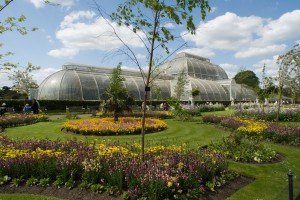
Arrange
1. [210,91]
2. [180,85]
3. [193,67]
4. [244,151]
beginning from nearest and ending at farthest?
[244,151]
[180,85]
[210,91]
[193,67]

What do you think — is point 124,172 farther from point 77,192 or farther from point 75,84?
point 75,84

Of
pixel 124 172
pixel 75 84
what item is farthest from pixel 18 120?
pixel 75 84

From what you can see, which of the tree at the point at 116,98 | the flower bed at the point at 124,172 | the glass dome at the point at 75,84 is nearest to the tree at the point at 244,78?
the glass dome at the point at 75,84

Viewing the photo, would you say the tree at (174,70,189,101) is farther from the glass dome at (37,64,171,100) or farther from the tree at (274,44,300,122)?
the tree at (274,44,300,122)

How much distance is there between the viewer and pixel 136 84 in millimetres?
49281

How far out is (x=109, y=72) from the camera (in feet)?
163

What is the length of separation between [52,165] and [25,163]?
0.80m

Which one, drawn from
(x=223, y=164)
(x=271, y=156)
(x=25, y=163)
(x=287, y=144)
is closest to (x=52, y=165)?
(x=25, y=163)

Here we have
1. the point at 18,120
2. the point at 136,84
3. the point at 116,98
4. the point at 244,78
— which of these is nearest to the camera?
the point at 116,98

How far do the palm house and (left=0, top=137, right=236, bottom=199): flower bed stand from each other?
17.3 meters

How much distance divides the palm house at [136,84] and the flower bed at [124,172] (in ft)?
56.8

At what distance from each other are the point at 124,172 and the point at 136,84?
143 feet

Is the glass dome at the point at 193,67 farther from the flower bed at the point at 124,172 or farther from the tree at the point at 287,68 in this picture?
the flower bed at the point at 124,172

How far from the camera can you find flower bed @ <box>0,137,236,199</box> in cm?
543
